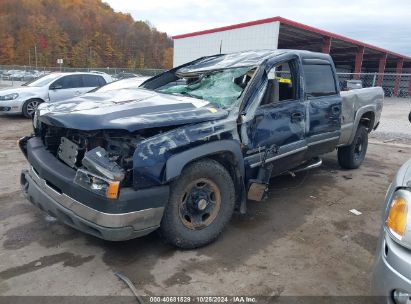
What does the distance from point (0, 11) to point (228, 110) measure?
9957 cm

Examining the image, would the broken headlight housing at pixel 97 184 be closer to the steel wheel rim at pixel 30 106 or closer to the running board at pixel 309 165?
the running board at pixel 309 165

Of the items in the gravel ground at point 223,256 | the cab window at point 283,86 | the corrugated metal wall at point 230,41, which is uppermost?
the corrugated metal wall at point 230,41

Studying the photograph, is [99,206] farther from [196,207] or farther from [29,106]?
[29,106]

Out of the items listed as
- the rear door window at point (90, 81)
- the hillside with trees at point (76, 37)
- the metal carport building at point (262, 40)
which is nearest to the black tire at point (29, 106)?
the rear door window at point (90, 81)

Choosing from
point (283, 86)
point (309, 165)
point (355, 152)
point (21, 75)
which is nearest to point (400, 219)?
point (283, 86)

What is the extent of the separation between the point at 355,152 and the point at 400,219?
178 inches

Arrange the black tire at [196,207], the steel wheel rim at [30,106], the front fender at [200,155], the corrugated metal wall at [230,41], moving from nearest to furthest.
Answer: the front fender at [200,155] → the black tire at [196,207] → the steel wheel rim at [30,106] → the corrugated metal wall at [230,41]

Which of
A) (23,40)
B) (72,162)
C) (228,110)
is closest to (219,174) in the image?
(228,110)

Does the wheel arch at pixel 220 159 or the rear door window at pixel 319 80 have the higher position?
the rear door window at pixel 319 80

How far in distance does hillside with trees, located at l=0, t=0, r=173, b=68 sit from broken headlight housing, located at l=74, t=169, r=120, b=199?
3079 inches

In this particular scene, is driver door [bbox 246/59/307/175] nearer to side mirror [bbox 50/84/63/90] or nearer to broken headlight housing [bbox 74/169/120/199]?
broken headlight housing [bbox 74/169/120/199]

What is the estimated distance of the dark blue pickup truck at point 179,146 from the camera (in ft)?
9.26

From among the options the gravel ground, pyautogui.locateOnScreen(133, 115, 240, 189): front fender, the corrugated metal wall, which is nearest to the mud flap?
the gravel ground

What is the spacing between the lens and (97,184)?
2770 mm
